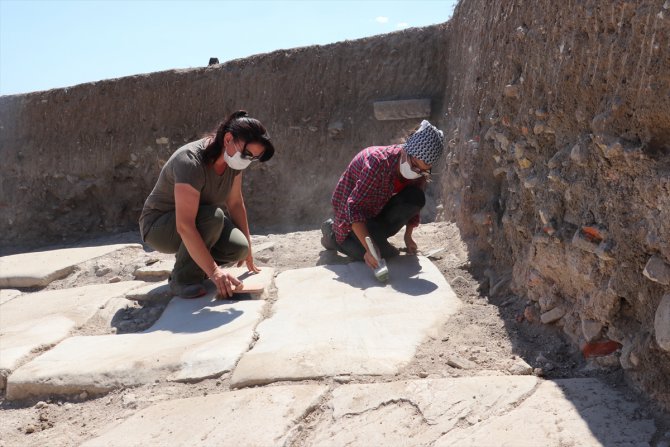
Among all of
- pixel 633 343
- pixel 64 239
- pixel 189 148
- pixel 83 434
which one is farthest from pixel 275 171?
pixel 633 343

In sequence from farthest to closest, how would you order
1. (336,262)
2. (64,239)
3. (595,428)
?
(64,239) < (336,262) < (595,428)

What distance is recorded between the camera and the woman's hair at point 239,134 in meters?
2.96

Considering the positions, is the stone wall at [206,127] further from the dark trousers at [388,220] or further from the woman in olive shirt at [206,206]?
the woman in olive shirt at [206,206]

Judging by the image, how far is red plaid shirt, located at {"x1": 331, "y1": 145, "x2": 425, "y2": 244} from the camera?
11.0 ft

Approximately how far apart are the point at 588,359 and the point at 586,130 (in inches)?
29.7

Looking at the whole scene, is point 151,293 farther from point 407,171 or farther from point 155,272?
point 407,171

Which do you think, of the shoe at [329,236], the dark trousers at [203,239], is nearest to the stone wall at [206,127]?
the shoe at [329,236]

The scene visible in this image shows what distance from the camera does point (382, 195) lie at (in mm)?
3445

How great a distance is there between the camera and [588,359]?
2092 mm

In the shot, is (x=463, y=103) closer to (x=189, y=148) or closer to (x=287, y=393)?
(x=189, y=148)

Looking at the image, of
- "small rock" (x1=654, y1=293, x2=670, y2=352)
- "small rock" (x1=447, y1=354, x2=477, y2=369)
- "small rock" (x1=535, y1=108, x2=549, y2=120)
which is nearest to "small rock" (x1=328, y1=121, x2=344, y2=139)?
"small rock" (x1=535, y1=108, x2=549, y2=120)

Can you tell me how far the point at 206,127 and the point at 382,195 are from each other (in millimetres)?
3565

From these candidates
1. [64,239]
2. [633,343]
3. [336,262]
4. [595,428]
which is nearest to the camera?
[595,428]

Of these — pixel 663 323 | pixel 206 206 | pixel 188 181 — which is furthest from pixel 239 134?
pixel 663 323
